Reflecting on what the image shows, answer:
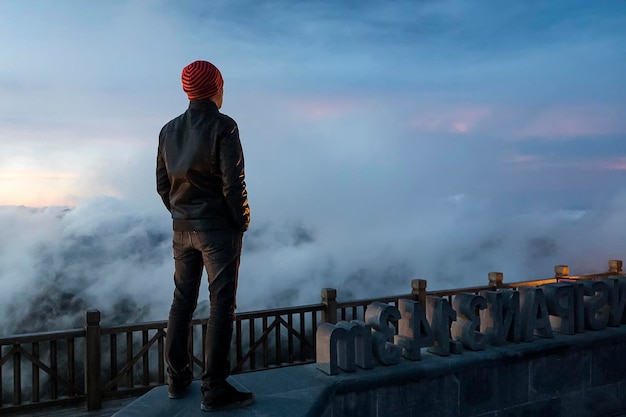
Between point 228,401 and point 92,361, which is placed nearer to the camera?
point 228,401

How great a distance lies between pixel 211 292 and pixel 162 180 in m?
1.00

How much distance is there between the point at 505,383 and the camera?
530 cm

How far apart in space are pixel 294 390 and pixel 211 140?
85.8 inches

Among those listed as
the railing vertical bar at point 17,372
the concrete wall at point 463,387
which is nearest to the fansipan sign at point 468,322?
the concrete wall at point 463,387

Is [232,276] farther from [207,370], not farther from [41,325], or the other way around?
[41,325]

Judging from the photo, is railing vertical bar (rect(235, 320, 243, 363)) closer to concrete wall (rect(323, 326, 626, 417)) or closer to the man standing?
concrete wall (rect(323, 326, 626, 417))

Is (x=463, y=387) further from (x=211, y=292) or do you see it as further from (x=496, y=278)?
(x=496, y=278)

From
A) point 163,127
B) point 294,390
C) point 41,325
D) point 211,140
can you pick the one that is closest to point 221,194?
point 211,140

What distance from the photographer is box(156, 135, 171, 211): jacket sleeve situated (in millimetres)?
3986

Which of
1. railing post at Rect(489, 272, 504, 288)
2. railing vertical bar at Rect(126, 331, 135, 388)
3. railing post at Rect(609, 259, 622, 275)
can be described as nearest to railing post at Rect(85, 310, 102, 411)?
railing vertical bar at Rect(126, 331, 135, 388)

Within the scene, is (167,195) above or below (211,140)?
below

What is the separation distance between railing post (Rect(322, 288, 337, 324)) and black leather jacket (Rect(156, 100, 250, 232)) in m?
5.22

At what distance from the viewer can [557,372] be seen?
18.6 feet

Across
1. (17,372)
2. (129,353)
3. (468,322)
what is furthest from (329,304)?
(17,372)
